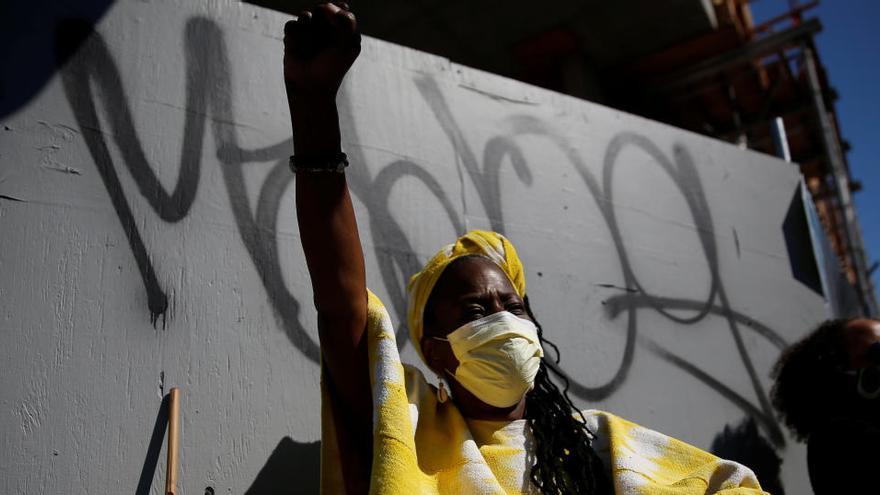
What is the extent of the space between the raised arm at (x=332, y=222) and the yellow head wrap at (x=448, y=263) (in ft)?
0.71

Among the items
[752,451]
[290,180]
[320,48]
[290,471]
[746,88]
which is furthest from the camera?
[746,88]

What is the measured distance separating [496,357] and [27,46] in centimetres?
141

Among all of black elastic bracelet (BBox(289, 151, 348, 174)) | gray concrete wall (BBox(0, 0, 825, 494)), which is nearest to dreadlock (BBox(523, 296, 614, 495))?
gray concrete wall (BBox(0, 0, 825, 494))

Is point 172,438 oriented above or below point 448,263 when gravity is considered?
below

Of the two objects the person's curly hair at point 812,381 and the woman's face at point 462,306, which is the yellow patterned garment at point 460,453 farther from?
the person's curly hair at point 812,381

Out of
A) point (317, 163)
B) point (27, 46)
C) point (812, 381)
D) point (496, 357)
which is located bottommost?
point (812, 381)

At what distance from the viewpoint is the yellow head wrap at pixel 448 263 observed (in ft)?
5.92

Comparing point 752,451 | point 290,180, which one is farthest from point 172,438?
point 752,451

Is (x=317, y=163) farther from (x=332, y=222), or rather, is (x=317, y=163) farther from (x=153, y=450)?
(x=153, y=450)

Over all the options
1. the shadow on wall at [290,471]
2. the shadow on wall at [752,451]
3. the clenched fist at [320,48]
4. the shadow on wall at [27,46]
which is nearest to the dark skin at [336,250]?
the clenched fist at [320,48]

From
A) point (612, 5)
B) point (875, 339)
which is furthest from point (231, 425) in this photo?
point (612, 5)

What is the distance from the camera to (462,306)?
5.64ft

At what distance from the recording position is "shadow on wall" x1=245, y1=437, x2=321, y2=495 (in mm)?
1827

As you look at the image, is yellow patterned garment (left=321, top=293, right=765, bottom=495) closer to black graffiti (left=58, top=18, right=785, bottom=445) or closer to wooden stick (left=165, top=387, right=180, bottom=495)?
wooden stick (left=165, top=387, right=180, bottom=495)
